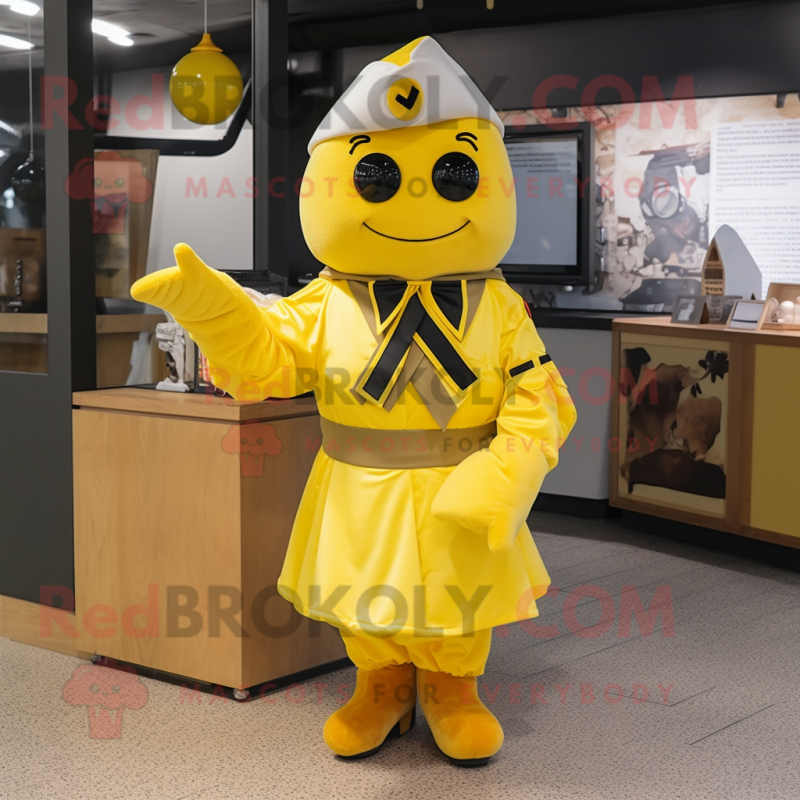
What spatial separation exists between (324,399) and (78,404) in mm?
947

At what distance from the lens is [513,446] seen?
6.56 ft

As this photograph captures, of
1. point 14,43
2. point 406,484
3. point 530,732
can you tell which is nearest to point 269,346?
point 406,484

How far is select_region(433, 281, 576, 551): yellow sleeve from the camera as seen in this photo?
193cm

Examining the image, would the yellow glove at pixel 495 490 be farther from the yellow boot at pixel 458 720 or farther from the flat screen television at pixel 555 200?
the flat screen television at pixel 555 200

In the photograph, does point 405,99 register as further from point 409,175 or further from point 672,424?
point 672,424

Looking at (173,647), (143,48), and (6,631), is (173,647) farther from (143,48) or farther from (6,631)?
(143,48)

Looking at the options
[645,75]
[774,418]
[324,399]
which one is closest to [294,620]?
Answer: [324,399]

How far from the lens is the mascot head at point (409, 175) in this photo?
2.02m

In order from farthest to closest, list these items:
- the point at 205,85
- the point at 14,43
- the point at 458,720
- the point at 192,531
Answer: the point at 205,85 → the point at 14,43 → the point at 192,531 → the point at 458,720

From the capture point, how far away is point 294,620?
2.63m

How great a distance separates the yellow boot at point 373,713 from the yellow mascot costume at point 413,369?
33mm

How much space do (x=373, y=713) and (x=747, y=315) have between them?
255 centimetres

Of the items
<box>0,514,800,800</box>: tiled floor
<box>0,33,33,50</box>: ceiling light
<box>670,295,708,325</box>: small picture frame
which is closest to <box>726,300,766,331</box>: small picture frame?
<box>670,295,708,325</box>: small picture frame

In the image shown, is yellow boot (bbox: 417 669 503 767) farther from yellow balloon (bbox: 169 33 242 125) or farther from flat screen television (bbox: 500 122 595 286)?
flat screen television (bbox: 500 122 595 286)
